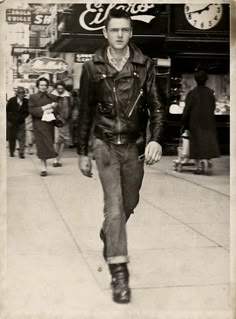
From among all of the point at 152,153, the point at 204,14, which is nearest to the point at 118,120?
the point at 152,153

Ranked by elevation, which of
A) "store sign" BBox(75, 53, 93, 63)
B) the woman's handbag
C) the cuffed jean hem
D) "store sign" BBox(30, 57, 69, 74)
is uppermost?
"store sign" BBox(75, 53, 93, 63)

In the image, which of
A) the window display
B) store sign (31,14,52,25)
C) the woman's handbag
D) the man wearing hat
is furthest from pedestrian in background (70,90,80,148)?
the window display

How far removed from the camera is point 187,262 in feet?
11.7

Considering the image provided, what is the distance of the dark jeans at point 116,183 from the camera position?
11.0 feet

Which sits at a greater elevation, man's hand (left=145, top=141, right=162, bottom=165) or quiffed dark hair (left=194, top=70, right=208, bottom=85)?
quiffed dark hair (left=194, top=70, right=208, bottom=85)

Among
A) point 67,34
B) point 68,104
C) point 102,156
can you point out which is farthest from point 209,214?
point 67,34

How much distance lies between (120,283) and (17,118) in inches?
38.1

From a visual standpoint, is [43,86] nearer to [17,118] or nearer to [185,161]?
[17,118]

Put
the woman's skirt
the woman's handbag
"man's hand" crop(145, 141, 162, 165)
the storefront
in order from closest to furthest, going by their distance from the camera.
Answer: "man's hand" crop(145, 141, 162, 165) → the storefront → the woman's skirt → the woman's handbag

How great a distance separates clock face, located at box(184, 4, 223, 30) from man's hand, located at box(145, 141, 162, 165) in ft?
2.28

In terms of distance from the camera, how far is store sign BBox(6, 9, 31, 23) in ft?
11.2

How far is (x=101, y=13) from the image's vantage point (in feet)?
11.1

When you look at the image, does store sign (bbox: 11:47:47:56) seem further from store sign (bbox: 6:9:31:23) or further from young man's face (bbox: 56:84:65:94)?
young man's face (bbox: 56:84:65:94)

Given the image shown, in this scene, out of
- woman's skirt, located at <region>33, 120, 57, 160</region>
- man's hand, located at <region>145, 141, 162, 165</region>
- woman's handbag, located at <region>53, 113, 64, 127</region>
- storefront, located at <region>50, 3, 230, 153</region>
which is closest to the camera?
man's hand, located at <region>145, 141, 162, 165</region>
